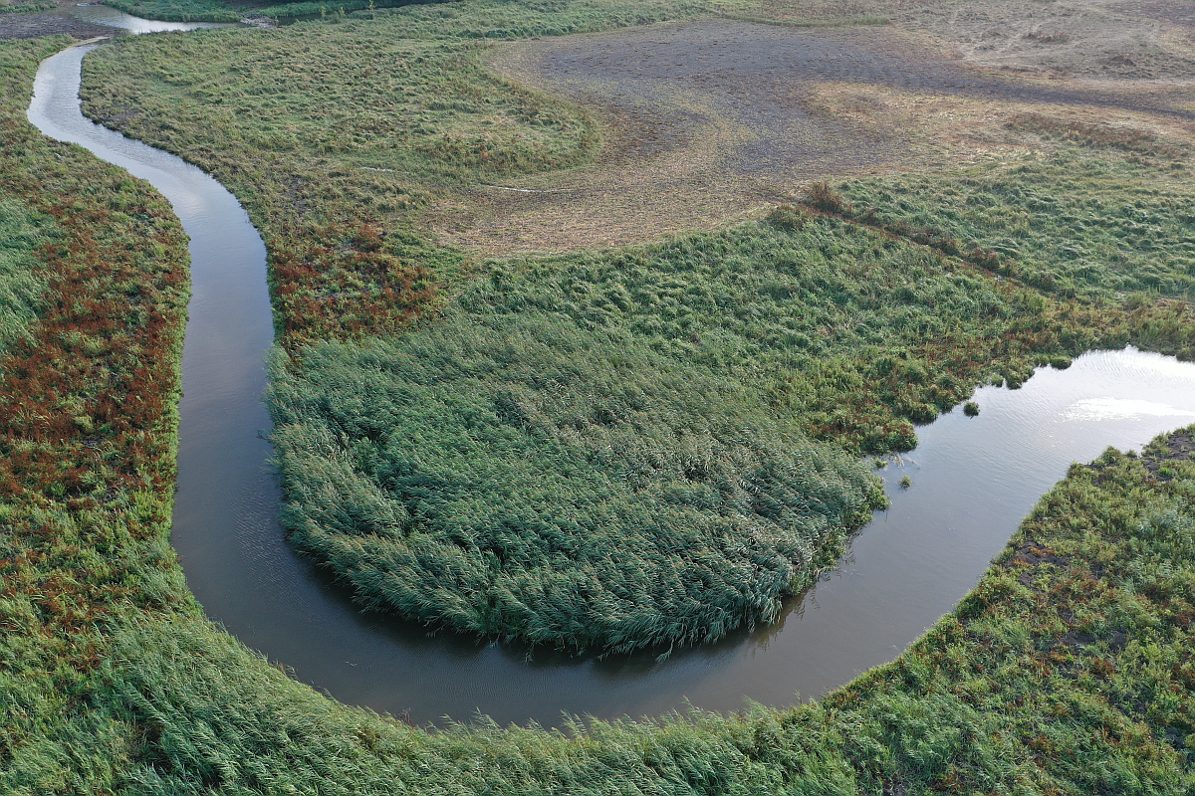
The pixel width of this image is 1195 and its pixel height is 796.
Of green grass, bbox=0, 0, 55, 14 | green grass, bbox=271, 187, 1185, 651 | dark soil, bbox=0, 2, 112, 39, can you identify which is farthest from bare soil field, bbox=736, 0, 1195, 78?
green grass, bbox=0, 0, 55, 14

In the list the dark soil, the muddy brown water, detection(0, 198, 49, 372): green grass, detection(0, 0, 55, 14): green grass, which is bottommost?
the muddy brown water

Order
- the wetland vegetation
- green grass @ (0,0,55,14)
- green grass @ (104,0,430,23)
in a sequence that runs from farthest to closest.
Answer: green grass @ (104,0,430,23) → green grass @ (0,0,55,14) → the wetland vegetation

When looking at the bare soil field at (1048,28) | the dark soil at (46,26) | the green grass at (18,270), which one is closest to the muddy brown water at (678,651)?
the green grass at (18,270)

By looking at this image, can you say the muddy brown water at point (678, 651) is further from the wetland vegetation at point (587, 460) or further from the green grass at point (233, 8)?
the green grass at point (233, 8)

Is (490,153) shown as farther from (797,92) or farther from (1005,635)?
(1005,635)

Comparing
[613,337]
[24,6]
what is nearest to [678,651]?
[613,337]

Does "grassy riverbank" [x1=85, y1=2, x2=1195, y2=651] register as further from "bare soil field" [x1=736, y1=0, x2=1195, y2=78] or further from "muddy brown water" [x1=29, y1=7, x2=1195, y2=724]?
"bare soil field" [x1=736, y1=0, x2=1195, y2=78]
